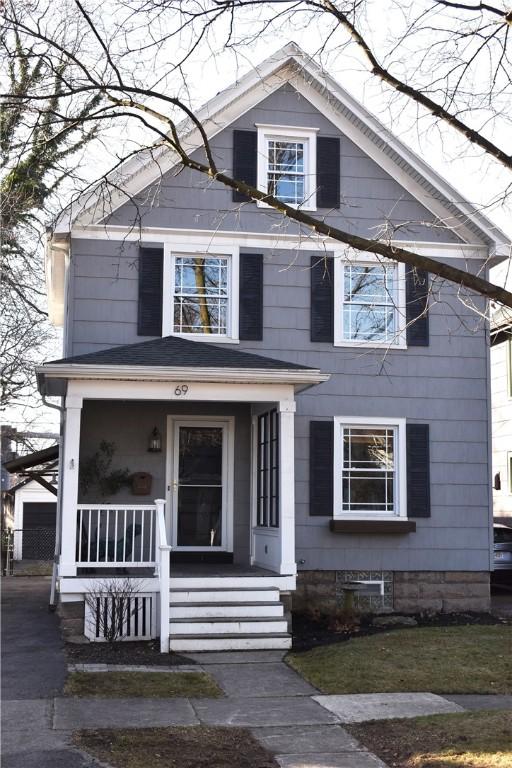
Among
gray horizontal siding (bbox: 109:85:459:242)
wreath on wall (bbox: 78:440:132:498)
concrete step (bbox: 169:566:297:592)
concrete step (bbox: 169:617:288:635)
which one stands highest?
gray horizontal siding (bbox: 109:85:459:242)

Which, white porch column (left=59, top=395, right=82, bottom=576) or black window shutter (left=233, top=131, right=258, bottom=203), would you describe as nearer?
white porch column (left=59, top=395, right=82, bottom=576)

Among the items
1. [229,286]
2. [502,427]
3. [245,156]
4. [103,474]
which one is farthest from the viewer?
[502,427]

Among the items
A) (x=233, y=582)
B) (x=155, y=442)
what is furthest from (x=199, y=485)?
(x=233, y=582)

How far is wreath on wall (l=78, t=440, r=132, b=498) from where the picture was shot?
12.6 metres

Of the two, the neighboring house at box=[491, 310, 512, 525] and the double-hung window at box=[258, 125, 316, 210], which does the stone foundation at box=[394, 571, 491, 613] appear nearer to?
the double-hung window at box=[258, 125, 316, 210]

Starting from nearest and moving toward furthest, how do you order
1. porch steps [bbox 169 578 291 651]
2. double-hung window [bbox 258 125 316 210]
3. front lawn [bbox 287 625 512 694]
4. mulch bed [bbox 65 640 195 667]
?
front lawn [bbox 287 625 512 694] < mulch bed [bbox 65 640 195 667] < porch steps [bbox 169 578 291 651] < double-hung window [bbox 258 125 316 210]

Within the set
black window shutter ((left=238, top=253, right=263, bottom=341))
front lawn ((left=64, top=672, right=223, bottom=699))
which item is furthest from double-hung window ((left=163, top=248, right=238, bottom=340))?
front lawn ((left=64, top=672, right=223, bottom=699))

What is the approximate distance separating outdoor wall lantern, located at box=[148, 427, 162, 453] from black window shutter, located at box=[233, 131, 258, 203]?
143 inches

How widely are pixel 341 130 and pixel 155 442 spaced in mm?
5319

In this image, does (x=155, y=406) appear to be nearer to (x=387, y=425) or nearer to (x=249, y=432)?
(x=249, y=432)

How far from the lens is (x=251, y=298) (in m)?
13.3

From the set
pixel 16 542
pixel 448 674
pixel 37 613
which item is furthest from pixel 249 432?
pixel 16 542

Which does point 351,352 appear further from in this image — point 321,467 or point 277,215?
point 277,215

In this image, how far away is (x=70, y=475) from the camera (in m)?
11.2
